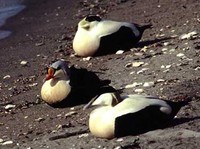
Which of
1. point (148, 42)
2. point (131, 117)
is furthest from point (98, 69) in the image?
point (131, 117)

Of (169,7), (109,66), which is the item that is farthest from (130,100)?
(169,7)

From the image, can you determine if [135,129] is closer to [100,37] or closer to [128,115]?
[128,115]

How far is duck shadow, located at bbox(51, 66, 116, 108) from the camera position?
9000 millimetres

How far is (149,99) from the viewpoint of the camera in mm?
7402

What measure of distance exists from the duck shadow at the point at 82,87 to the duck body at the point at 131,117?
62.0 inches

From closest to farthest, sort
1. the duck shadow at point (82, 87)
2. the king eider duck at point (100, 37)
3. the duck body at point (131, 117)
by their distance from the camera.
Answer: the duck body at point (131, 117)
the duck shadow at point (82, 87)
the king eider duck at point (100, 37)

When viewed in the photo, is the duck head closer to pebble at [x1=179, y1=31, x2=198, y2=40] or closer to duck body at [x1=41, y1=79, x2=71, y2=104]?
pebble at [x1=179, y1=31, x2=198, y2=40]

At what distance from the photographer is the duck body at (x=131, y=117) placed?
7.26 metres

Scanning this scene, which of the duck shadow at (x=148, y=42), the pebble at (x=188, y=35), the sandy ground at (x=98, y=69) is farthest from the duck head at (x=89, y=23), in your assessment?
the pebble at (x=188, y=35)

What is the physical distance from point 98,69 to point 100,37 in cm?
72

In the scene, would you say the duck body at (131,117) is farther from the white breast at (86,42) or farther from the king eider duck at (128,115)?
the white breast at (86,42)

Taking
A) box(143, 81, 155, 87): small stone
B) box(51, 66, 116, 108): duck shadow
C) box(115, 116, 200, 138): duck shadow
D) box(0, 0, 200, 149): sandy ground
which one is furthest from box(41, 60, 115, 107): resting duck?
box(115, 116, 200, 138): duck shadow

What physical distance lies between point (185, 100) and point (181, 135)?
3.11ft

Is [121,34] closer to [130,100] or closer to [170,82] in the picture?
[170,82]
